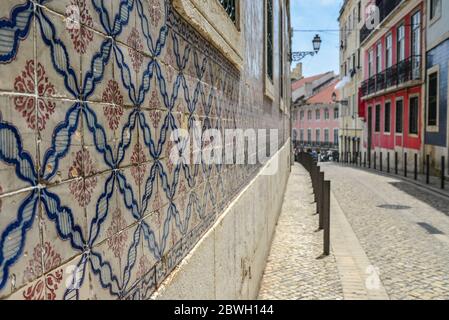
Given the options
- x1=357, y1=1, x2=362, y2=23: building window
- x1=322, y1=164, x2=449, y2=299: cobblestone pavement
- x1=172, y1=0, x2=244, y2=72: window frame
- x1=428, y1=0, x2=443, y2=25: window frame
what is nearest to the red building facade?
x1=428, y1=0, x2=443, y2=25: window frame

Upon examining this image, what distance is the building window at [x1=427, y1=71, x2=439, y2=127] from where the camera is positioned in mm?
18734

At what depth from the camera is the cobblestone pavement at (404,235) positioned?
5.45 metres

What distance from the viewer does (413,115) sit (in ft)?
73.1

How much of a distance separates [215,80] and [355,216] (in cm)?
755

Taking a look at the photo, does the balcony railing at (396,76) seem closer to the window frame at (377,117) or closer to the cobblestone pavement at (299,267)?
the window frame at (377,117)

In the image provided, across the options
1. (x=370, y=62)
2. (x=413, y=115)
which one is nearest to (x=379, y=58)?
(x=370, y=62)

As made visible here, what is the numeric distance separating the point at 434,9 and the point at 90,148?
2069cm

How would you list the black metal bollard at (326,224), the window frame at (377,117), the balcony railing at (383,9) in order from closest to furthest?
the black metal bollard at (326,224), the balcony railing at (383,9), the window frame at (377,117)

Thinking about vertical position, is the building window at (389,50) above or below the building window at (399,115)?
above

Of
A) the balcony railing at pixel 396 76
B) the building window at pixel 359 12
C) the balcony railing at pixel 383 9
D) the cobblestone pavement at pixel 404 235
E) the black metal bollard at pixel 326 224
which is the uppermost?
the building window at pixel 359 12

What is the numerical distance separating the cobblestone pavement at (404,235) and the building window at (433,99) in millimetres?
5676

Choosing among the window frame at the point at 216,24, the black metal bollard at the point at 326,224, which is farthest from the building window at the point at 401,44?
the window frame at the point at 216,24

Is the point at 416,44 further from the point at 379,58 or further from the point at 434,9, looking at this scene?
the point at 379,58

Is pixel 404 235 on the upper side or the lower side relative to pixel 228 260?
lower
